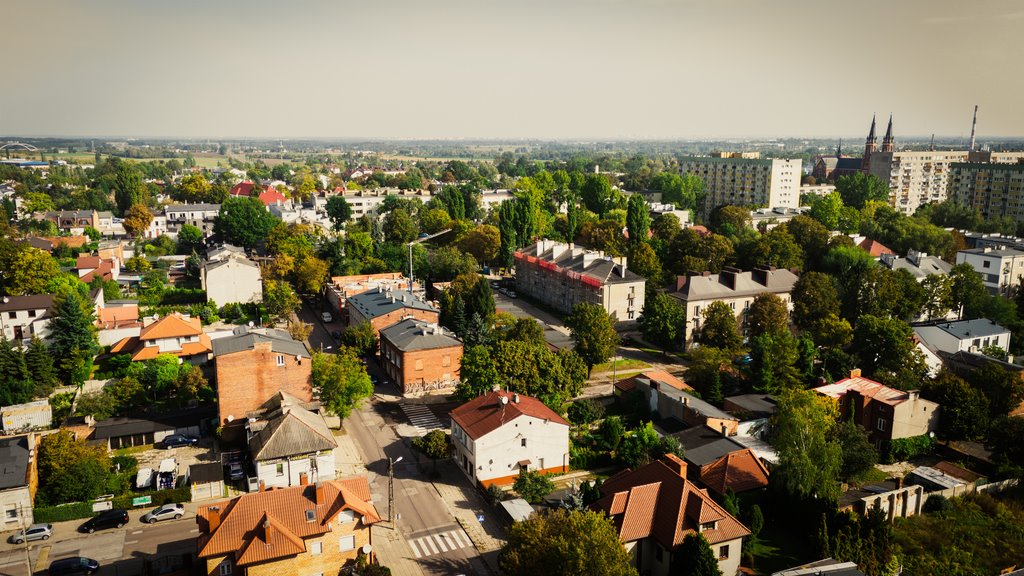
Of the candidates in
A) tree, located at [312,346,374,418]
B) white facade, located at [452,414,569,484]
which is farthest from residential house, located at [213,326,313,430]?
white facade, located at [452,414,569,484]

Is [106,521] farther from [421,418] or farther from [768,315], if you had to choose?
[768,315]

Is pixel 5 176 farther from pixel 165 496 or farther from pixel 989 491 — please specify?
pixel 989 491

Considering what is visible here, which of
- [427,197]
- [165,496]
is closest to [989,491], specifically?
[165,496]

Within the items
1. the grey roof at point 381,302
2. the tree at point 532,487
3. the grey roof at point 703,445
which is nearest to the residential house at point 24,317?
the grey roof at point 381,302

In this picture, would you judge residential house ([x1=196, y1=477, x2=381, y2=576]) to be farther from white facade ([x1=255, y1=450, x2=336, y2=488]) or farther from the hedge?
the hedge

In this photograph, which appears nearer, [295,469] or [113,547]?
[113,547]

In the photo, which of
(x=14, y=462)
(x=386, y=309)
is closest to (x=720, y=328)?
(x=386, y=309)
